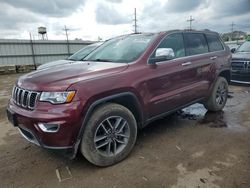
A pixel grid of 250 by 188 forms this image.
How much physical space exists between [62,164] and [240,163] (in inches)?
94.6

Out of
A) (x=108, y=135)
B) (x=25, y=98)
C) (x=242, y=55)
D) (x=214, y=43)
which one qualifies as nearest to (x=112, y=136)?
(x=108, y=135)

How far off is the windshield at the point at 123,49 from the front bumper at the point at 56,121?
1.23 m

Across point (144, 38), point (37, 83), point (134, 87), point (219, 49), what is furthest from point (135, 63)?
point (219, 49)

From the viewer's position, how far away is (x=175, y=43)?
4.01 metres

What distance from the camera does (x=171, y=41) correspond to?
3920 millimetres

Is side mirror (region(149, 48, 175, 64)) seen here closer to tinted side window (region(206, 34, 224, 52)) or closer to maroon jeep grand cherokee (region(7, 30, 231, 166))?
maroon jeep grand cherokee (region(7, 30, 231, 166))

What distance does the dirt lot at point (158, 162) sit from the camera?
267cm

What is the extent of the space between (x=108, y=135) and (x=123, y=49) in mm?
1526

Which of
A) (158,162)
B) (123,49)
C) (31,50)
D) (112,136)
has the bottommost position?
(158,162)

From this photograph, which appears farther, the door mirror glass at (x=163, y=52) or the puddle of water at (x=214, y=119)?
the puddle of water at (x=214, y=119)

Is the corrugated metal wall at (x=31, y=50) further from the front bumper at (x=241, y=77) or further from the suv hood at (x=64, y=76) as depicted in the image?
the suv hood at (x=64, y=76)

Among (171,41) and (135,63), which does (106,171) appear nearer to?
(135,63)

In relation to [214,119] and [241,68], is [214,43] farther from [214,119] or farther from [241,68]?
[241,68]

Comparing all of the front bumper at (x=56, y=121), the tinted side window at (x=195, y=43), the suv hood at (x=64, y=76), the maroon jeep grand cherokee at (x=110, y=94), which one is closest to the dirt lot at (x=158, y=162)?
the maroon jeep grand cherokee at (x=110, y=94)
